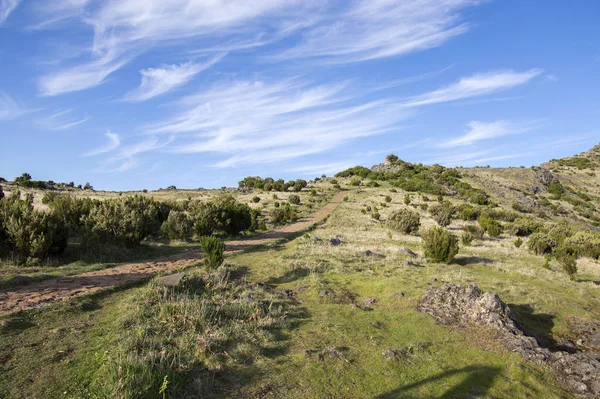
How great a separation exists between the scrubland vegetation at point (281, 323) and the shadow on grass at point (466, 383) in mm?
37

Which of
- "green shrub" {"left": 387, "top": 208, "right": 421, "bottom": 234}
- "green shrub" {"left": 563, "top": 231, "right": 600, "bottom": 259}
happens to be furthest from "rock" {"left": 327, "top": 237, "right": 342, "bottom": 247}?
"green shrub" {"left": 563, "top": 231, "right": 600, "bottom": 259}

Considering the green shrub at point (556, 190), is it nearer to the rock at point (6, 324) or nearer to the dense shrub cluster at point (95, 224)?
the dense shrub cluster at point (95, 224)

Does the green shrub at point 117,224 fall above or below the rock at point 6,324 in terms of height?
above

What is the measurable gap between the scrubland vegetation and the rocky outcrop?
338 millimetres

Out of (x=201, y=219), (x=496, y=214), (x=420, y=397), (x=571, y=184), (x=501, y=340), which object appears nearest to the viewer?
(x=420, y=397)

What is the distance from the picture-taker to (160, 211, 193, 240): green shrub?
22547 mm

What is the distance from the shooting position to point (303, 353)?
7840mm

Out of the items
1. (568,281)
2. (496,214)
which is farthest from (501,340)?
(496,214)

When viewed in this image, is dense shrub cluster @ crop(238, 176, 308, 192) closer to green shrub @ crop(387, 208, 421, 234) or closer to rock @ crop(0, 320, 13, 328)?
green shrub @ crop(387, 208, 421, 234)

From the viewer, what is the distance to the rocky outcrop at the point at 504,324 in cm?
764

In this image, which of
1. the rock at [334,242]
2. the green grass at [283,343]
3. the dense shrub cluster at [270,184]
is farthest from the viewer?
the dense shrub cluster at [270,184]

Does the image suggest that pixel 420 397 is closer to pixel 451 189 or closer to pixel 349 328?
pixel 349 328

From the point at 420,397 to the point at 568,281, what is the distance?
48.1 feet

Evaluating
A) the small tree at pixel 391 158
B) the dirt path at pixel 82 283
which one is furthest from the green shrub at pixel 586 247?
the small tree at pixel 391 158
